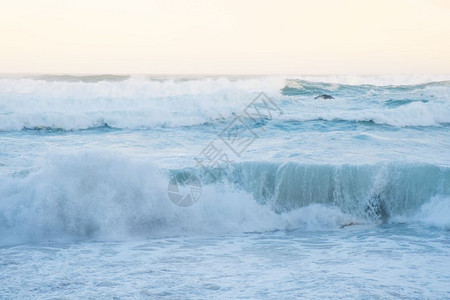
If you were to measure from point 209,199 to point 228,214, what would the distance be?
45 centimetres

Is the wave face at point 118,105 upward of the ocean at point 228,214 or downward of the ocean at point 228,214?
upward

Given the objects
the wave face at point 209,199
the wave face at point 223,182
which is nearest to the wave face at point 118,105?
the wave face at point 223,182

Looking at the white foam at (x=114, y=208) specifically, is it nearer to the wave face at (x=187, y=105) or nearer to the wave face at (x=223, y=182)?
the wave face at (x=223, y=182)

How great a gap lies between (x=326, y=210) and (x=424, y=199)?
Answer: 60.0 inches

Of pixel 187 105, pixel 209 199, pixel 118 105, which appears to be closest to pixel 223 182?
pixel 209 199

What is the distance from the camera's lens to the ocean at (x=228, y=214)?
477 centimetres

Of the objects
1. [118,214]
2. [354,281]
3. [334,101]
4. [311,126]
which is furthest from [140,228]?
[334,101]

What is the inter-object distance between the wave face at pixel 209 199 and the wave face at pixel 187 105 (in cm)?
672

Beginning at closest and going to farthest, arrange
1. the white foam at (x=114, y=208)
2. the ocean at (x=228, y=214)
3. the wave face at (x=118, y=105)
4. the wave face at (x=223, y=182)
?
the ocean at (x=228, y=214), the white foam at (x=114, y=208), the wave face at (x=223, y=182), the wave face at (x=118, y=105)

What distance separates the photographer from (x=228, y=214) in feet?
24.0

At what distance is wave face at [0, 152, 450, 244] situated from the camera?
22.6 ft

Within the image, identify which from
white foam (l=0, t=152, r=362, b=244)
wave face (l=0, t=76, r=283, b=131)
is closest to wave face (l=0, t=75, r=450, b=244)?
white foam (l=0, t=152, r=362, b=244)

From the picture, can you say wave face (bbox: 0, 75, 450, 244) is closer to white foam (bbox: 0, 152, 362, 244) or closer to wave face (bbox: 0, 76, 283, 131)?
white foam (bbox: 0, 152, 362, 244)

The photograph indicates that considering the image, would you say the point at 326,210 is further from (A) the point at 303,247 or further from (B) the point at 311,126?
(B) the point at 311,126
